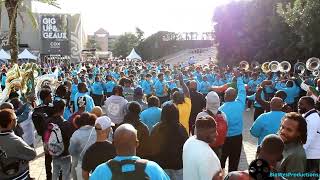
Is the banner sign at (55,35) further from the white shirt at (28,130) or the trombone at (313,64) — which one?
the white shirt at (28,130)

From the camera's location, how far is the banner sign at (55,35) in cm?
5775

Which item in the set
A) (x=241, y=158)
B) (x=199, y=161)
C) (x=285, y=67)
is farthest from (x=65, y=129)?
(x=285, y=67)

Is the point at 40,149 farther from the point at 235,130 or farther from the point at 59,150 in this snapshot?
the point at 235,130

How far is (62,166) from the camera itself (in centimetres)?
669

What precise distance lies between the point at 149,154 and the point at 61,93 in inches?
136

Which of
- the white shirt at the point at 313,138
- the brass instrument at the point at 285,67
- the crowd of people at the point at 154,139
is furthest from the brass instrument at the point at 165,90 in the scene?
the white shirt at the point at 313,138

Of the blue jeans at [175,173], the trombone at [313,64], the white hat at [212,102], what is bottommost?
the blue jeans at [175,173]

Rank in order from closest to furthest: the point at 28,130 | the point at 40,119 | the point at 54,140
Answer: the point at 54,140, the point at 40,119, the point at 28,130

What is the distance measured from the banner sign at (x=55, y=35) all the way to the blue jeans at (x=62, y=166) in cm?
5316

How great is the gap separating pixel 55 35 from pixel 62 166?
177 feet

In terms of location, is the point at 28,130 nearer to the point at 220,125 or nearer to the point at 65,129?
the point at 65,129

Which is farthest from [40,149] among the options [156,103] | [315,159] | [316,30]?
[316,30]

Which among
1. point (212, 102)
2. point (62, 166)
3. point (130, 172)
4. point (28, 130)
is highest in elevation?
point (212, 102)

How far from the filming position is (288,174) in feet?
13.2
